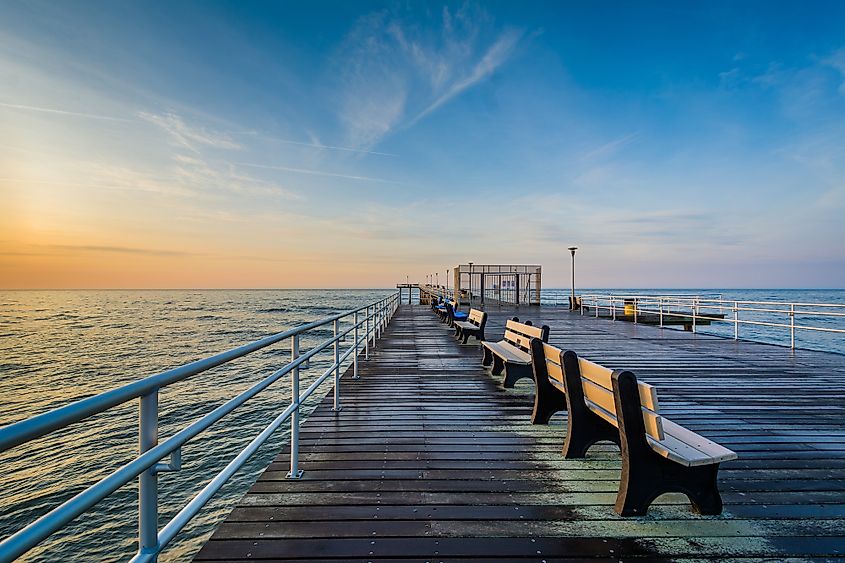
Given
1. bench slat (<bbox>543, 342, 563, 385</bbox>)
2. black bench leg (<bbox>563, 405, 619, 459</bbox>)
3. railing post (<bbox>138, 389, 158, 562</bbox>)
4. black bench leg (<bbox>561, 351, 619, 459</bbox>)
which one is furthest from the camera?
bench slat (<bbox>543, 342, 563, 385</bbox>)

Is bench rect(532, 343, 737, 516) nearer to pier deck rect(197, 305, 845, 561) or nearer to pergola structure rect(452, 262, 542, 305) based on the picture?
pier deck rect(197, 305, 845, 561)

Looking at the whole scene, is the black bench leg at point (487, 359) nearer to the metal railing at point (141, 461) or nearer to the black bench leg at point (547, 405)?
the black bench leg at point (547, 405)

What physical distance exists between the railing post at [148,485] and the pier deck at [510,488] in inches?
33.8

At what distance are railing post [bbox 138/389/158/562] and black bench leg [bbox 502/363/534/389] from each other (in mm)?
4278

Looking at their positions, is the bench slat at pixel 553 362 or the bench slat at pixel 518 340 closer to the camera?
the bench slat at pixel 553 362

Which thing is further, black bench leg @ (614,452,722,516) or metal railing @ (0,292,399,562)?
black bench leg @ (614,452,722,516)

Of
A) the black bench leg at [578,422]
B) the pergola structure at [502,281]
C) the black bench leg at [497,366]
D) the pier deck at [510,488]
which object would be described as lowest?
the pier deck at [510,488]

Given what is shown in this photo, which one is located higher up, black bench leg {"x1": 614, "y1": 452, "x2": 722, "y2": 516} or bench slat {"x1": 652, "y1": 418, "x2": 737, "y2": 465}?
bench slat {"x1": 652, "y1": 418, "x2": 737, "y2": 465}

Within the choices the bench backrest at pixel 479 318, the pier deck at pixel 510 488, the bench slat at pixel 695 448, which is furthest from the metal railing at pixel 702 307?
the bench slat at pixel 695 448

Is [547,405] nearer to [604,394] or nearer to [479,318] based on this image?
[604,394]

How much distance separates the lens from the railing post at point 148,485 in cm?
124

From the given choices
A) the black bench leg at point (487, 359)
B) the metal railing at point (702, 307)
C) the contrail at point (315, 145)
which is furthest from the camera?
the contrail at point (315, 145)

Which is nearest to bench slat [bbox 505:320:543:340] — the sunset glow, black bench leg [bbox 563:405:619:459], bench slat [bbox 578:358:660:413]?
black bench leg [bbox 563:405:619:459]

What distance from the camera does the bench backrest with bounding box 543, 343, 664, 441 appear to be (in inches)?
89.9
